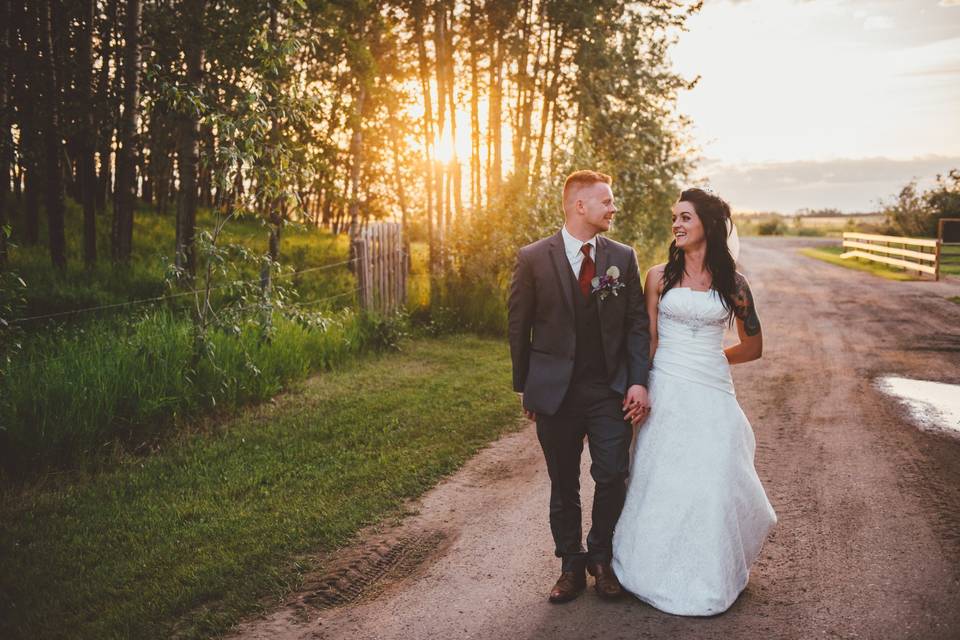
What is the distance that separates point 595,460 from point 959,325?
42.5 feet

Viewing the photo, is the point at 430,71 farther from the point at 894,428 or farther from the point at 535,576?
the point at 535,576

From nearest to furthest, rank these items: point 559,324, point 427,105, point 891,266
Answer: point 559,324 → point 427,105 → point 891,266

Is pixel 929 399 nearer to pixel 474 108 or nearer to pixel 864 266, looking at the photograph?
pixel 474 108

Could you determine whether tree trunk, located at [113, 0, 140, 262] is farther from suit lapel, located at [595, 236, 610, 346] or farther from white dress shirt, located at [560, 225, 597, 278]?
suit lapel, located at [595, 236, 610, 346]

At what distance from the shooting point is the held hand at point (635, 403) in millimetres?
3842

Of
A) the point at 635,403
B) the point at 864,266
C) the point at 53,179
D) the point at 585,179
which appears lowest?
the point at 864,266

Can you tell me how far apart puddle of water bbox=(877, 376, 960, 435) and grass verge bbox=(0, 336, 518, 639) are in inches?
185

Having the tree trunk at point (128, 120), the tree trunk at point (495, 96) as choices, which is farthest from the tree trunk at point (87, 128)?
the tree trunk at point (495, 96)

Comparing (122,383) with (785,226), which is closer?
(122,383)

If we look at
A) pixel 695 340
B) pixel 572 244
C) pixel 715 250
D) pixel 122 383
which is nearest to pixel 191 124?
pixel 122 383

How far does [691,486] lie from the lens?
3.77 meters

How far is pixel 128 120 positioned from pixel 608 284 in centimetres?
1148

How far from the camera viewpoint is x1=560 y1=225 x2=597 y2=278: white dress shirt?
3924 mm

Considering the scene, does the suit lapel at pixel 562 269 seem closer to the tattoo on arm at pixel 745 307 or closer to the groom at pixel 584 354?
the groom at pixel 584 354
